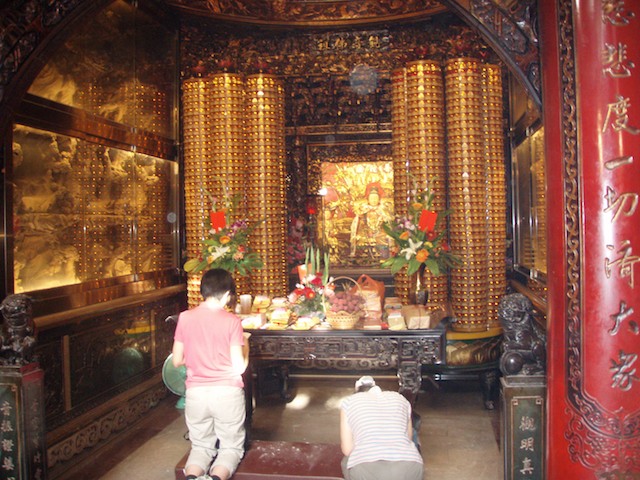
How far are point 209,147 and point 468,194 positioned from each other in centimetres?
254

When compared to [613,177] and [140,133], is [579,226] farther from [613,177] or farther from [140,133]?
[140,133]

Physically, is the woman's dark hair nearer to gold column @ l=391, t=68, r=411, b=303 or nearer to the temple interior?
the temple interior

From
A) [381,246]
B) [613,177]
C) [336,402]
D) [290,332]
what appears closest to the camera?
[613,177]

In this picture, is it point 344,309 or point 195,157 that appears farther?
point 195,157

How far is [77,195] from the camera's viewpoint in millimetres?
4445

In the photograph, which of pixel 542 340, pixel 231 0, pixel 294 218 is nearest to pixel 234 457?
pixel 542 340

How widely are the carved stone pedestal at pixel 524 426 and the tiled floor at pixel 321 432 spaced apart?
1.01 meters

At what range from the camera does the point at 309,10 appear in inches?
225

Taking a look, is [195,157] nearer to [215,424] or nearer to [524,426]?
[215,424]

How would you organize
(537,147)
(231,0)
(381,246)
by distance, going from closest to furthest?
(537,147), (231,0), (381,246)

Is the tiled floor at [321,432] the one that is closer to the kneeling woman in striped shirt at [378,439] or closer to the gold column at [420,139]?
the gold column at [420,139]

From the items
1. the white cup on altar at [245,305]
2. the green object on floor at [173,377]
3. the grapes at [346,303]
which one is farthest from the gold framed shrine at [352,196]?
the green object on floor at [173,377]

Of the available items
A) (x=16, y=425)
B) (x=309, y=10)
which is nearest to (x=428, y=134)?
(x=309, y=10)

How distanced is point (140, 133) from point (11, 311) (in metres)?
2.64
